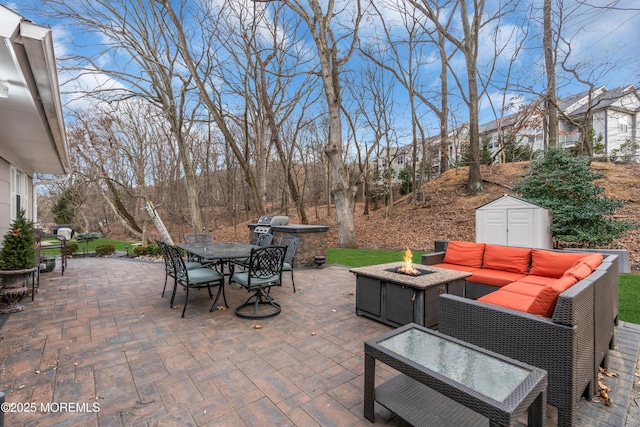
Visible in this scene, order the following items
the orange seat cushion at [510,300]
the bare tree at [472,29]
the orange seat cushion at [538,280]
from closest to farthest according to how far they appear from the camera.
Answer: the orange seat cushion at [510,300] < the orange seat cushion at [538,280] < the bare tree at [472,29]

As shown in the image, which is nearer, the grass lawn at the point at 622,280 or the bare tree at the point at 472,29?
the grass lawn at the point at 622,280

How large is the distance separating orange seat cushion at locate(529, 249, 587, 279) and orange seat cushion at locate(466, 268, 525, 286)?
0.67ft

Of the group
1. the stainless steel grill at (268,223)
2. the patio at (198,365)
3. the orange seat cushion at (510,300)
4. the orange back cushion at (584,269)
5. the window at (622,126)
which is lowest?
the patio at (198,365)

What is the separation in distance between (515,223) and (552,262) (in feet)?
12.1

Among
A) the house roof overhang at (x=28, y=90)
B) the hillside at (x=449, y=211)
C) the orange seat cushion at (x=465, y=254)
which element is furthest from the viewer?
the hillside at (x=449, y=211)

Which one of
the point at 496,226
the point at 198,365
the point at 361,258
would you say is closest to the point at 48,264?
the point at 198,365

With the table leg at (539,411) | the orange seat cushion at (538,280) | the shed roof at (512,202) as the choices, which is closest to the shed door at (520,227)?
the shed roof at (512,202)

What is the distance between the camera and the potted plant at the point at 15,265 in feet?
12.4

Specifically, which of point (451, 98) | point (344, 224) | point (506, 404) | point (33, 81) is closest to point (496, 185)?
point (451, 98)

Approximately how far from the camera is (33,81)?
2.38 m

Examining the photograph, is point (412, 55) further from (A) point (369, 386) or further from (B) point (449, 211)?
(A) point (369, 386)

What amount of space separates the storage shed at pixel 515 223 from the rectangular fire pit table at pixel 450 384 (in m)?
6.18

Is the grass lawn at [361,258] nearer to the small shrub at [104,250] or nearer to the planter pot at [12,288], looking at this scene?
the planter pot at [12,288]

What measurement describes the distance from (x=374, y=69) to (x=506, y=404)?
48.3ft
